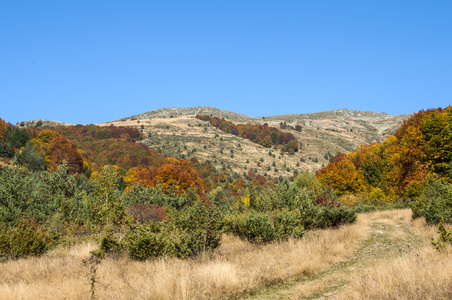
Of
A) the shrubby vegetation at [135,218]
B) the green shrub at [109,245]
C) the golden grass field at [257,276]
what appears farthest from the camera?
the green shrub at [109,245]

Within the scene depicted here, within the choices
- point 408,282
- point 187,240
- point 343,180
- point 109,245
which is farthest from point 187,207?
point 343,180

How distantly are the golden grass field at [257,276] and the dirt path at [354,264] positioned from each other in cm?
2

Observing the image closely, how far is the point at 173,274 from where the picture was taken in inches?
327

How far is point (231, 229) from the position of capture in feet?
62.3

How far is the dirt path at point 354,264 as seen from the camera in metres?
8.03

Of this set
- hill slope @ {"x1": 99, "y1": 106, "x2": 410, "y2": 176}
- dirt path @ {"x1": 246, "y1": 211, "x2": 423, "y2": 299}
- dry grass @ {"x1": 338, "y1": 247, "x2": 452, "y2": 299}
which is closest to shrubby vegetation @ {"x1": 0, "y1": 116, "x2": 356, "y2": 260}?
dirt path @ {"x1": 246, "y1": 211, "x2": 423, "y2": 299}

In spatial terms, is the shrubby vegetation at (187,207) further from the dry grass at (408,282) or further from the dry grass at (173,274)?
the dry grass at (408,282)

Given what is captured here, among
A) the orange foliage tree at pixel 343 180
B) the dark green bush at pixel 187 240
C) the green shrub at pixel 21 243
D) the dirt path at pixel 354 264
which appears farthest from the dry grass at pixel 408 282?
the orange foliage tree at pixel 343 180

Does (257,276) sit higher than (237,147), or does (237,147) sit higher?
(237,147)

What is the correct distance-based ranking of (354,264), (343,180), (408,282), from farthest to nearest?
(343,180), (354,264), (408,282)

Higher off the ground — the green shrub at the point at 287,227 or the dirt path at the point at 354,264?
the green shrub at the point at 287,227

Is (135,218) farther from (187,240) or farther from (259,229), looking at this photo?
(187,240)

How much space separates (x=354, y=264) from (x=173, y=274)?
633cm

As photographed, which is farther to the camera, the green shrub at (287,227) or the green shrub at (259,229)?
the green shrub at (287,227)
